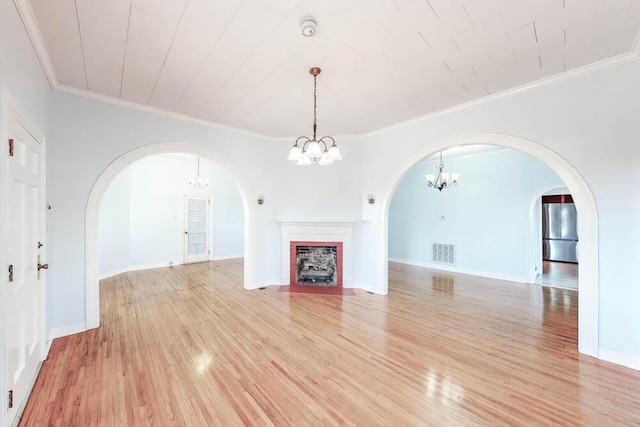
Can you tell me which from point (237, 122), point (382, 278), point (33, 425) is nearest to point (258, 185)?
point (237, 122)

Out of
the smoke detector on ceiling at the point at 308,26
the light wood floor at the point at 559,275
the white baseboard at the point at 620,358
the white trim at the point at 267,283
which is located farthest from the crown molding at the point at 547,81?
the light wood floor at the point at 559,275

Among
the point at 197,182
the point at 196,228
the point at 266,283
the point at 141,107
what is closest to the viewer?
the point at 141,107

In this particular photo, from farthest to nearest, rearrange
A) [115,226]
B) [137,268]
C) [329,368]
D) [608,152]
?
[137,268] < [115,226] < [608,152] < [329,368]

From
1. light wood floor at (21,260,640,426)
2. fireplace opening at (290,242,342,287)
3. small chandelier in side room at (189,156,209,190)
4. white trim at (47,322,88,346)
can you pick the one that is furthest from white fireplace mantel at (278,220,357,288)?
small chandelier in side room at (189,156,209,190)

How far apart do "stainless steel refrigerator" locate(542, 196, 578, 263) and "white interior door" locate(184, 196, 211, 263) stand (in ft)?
35.4

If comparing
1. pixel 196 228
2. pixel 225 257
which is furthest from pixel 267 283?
pixel 196 228

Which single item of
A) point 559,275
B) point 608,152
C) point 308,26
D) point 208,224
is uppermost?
point 308,26

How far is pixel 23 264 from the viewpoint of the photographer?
6.51 feet

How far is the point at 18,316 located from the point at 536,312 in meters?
5.86

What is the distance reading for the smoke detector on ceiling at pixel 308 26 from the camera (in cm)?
201

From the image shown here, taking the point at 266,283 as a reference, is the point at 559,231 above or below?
above

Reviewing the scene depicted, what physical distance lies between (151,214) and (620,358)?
878 centimetres

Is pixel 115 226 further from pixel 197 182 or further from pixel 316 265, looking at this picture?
pixel 316 265

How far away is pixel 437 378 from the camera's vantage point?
7.57ft
